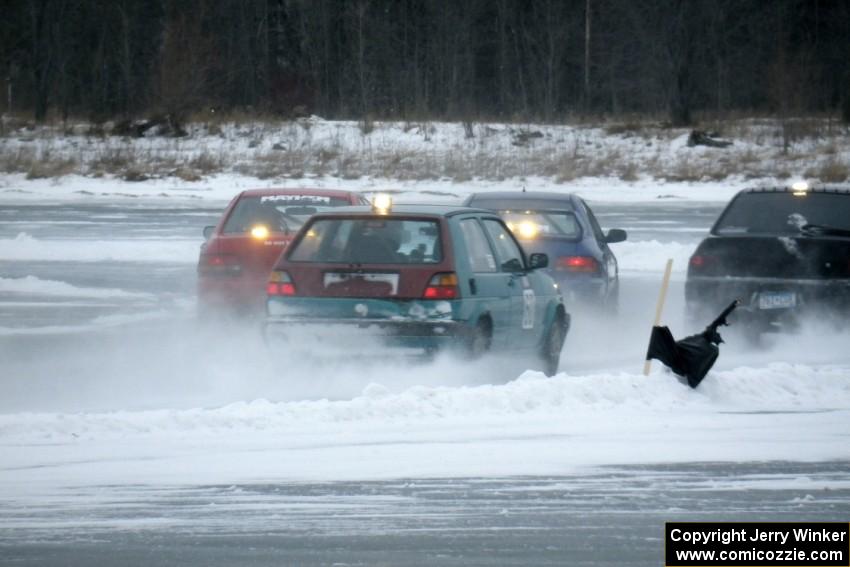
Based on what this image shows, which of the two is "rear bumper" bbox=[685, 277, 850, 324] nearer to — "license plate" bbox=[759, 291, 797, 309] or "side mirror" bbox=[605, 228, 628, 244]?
"license plate" bbox=[759, 291, 797, 309]

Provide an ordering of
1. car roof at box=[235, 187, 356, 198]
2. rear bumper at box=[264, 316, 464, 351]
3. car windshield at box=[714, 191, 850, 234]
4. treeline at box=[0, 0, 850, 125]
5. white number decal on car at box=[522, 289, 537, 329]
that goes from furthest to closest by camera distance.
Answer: treeline at box=[0, 0, 850, 125] → car roof at box=[235, 187, 356, 198] → car windshield at box=[714, 191, 850, 234] → white number decal on car at box=[522, 289, 537, 329] → rear bumper at box=[264, 316, 464, 351]

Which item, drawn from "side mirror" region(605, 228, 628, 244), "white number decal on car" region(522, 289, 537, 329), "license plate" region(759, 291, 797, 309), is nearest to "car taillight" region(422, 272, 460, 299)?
"white number decal on car" region(522, 289, 537, 329)

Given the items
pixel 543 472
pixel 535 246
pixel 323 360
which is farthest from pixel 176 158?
pixel 543 472

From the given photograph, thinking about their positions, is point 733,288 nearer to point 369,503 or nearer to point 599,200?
point 369,503

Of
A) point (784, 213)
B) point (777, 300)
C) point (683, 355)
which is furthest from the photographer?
point (784, 213)

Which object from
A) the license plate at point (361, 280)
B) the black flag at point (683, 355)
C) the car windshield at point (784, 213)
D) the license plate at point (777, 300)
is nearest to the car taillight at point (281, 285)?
the license plate at point (361, 280)

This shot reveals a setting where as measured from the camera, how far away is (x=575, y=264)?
603 inches

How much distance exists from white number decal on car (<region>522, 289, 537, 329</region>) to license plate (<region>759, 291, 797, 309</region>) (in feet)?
10.2

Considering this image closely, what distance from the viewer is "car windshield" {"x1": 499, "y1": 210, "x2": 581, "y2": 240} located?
51.2 ft

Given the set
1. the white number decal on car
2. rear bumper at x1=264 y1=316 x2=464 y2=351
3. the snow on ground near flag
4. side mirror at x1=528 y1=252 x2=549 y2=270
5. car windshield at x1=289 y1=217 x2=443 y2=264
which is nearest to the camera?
the snow on ground near flag

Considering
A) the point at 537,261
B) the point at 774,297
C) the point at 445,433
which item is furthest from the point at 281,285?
the point at 774,297

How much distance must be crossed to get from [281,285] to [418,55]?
54802 mm

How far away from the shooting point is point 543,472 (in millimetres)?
8375

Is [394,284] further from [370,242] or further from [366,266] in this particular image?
[370,242]
